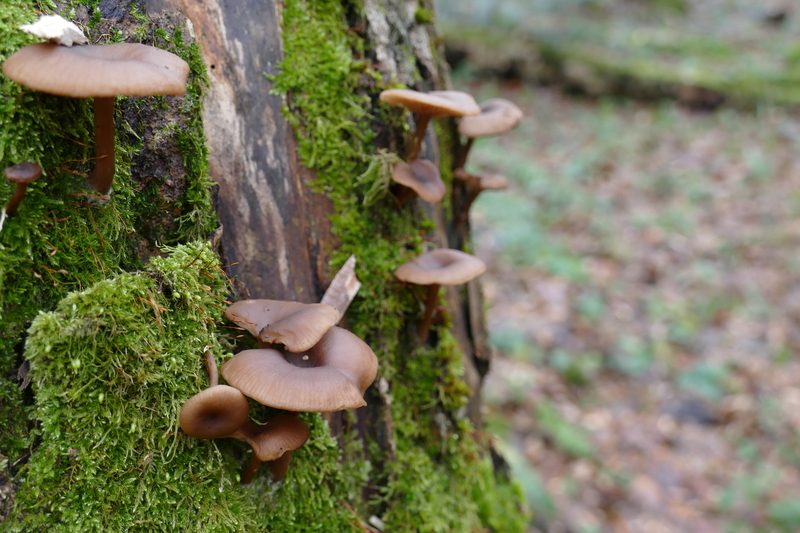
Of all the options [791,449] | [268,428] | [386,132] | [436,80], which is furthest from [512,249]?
[268,428]

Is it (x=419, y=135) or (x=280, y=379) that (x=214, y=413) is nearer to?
(x=280, y=379)

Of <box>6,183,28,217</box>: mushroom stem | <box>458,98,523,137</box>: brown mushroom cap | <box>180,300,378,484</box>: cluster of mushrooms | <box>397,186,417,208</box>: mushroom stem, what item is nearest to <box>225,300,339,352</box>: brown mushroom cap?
<box>180,300,378,484</box>: cluster of mushrooms

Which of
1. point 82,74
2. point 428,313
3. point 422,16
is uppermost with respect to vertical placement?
point 422,16

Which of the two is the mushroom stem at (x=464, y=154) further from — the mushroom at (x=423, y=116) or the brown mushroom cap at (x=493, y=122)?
the mushroom at (x=423, y=116)

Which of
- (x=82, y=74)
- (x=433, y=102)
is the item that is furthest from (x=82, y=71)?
(x=433, y=102)

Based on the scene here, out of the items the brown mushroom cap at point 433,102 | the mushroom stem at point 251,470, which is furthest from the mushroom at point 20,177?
the brown mushroom cap at point 433,102

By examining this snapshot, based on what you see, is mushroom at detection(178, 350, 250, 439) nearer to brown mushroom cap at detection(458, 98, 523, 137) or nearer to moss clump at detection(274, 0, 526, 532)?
moss clump at detection(274, 0, 526, 532)

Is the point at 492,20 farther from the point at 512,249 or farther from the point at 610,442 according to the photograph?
the point at 610,442
